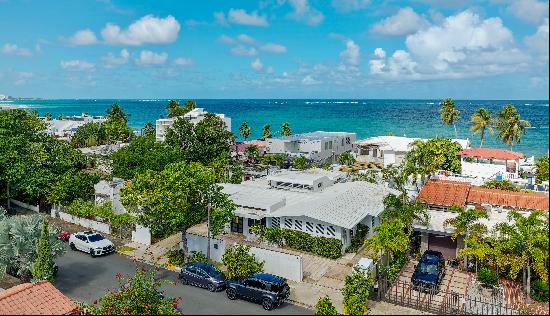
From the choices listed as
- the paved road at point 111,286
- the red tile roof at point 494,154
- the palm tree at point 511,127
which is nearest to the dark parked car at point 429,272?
the paved road at point 111,286

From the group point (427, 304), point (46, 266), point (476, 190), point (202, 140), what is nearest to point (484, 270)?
point (427, 304)

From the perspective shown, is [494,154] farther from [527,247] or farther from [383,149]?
[527,247]

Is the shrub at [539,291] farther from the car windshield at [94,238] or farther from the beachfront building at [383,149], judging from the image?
the beachfront building at [383,149]

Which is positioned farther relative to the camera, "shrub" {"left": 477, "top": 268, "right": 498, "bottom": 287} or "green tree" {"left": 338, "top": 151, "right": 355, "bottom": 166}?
"green tree" {"left": 338, "top": 151, "right": 355, "bottom": 166}

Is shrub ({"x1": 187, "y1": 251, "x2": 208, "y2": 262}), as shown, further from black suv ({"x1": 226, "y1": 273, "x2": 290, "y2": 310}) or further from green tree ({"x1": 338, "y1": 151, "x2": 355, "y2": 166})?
green tree ({"x1": 338, "y1": 151, "x2": 355, "y2": 166})

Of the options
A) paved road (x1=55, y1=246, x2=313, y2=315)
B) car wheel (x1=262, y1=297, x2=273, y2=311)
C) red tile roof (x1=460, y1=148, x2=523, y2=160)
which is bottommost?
paved road (x1=55, y1=246, x2=313, y2=315)

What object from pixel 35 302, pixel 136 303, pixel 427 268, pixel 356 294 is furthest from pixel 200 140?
pixel 136 303

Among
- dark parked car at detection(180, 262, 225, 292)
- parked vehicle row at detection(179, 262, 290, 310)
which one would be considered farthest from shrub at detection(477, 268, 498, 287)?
dark parked car at detection(180, 262, 225, 292)
